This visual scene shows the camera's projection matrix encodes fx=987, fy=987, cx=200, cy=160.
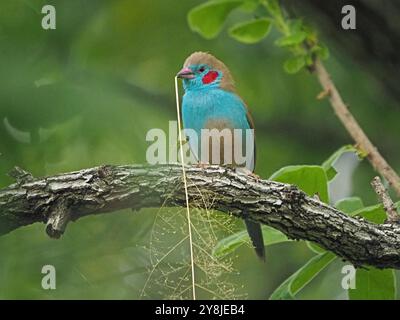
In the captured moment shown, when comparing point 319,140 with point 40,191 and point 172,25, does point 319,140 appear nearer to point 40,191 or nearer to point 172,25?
point 172,25

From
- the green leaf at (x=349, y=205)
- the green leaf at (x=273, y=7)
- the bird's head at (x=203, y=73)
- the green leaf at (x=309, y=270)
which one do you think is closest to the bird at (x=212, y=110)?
the bird's head at (x=203, y=73)

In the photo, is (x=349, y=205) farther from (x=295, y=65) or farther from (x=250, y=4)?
(x=250, y=4)

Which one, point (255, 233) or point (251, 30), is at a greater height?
point (251, 30)

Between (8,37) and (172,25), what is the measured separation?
89 centimetres

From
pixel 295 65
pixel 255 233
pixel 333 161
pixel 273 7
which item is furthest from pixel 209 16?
pixel 255 233

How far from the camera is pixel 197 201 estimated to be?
A: 11.6 feet

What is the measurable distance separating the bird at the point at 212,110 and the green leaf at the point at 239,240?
8cm

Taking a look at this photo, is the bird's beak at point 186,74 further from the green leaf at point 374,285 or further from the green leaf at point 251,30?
the green leaf at point 374,285

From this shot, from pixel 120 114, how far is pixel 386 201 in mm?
1689

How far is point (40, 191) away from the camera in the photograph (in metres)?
3.47

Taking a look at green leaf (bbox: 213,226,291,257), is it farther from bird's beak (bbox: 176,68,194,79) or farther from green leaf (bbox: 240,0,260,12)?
green leaf (bbox: 240,0,260,12)

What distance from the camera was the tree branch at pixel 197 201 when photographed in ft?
11.4

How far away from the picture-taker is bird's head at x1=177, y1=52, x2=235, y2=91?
159 inches

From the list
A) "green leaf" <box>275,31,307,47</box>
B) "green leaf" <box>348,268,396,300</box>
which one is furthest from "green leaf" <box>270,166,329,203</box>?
"green leaf" <box>275,31,307,47</box>
